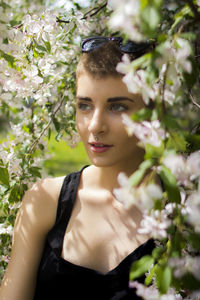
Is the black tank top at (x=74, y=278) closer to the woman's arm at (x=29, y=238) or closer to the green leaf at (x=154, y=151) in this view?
the woman's arm at (x=29, y=238)

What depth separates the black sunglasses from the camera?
144cm

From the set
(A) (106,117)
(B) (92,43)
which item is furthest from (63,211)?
(B) (92,43)

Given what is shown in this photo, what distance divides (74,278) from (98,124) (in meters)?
0.60

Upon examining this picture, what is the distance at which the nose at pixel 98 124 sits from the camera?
1.40 metres

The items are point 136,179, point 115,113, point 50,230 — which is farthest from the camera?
point 50,230

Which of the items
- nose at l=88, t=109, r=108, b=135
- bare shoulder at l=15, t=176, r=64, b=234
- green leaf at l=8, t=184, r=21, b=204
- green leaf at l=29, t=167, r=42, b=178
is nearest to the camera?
nose at l=88, t=109, r=108, b=135

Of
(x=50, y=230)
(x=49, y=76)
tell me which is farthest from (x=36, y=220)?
(x=49, y=76)

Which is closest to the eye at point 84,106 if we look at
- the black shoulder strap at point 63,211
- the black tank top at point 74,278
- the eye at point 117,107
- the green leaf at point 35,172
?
the eye at point 117,107

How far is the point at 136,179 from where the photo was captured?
2.49 ft

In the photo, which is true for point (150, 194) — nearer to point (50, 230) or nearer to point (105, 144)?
point (105, 144)

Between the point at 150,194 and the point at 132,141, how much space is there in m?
0.73

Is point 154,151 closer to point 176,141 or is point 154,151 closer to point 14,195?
point 176,141

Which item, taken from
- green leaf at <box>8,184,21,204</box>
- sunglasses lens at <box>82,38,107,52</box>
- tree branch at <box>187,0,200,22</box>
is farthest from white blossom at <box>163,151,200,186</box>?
green leaf at <box>8,184,21,204</box>

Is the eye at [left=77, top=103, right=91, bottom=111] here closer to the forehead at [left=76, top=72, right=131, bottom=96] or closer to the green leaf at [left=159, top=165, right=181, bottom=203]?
the forehead at [left=76, top=72, right=131, bottom=96]
